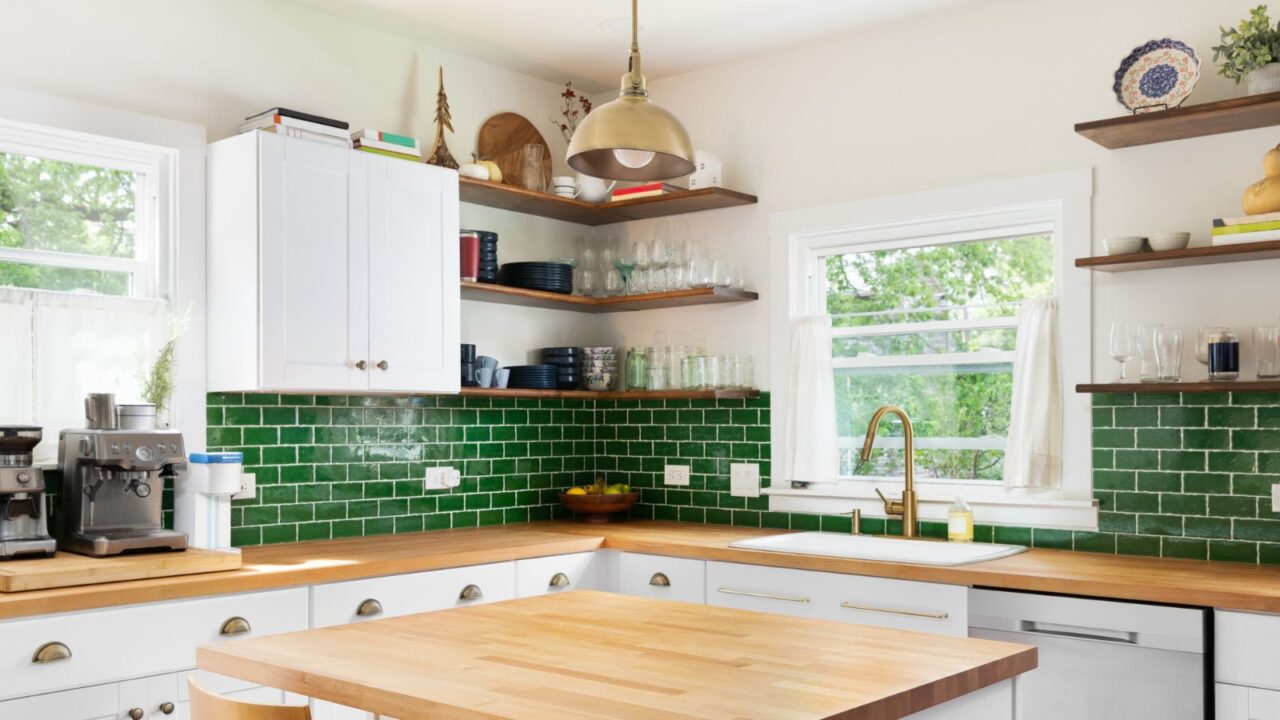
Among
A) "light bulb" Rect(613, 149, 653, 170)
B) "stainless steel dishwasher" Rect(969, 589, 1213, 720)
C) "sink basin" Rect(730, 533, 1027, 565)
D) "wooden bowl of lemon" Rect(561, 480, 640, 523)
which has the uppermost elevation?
"light bulb" Rect(613, 149, 653, 170)

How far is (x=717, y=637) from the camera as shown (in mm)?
2314

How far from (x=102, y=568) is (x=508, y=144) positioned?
104 inches

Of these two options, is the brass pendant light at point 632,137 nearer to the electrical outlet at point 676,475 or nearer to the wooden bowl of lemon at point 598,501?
the wooden bowl of lemon at point 598,501

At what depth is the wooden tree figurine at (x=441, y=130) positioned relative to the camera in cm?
450

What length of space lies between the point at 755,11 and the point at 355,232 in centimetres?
172

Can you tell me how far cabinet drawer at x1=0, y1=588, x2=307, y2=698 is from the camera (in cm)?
274

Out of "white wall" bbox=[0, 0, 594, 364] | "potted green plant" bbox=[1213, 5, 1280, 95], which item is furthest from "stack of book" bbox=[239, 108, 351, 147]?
"potted green plant" bbox=[1213, 5, 1280, 95]

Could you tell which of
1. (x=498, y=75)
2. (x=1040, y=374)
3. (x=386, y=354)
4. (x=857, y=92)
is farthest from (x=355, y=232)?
(x=1040, y=374)

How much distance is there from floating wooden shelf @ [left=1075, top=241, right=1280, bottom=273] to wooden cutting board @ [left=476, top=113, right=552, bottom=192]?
2.38 metres

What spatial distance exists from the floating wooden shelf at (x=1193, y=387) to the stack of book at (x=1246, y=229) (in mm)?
425

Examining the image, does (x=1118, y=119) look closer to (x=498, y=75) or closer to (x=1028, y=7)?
(x=1028, y=7)

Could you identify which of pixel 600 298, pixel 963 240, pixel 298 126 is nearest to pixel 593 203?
pixel 600 298

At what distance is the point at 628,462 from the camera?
17.3 feet

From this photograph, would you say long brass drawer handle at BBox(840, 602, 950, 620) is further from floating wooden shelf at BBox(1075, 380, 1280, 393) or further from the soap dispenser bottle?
floating wooden shelf at BBox(1075, 380, 1280, 393)
